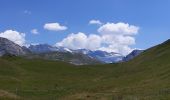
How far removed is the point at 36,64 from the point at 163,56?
5310 cm

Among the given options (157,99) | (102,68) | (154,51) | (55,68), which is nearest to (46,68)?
(55,68)

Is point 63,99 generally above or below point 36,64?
below

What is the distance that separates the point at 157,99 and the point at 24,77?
8391 cm

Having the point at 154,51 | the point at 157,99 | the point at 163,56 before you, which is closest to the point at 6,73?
the point at 163,56

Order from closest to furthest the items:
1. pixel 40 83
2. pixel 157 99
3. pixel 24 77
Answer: pixel 157 99 → pixel 40 83 → pixel 24 77

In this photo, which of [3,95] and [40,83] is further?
[40,83]

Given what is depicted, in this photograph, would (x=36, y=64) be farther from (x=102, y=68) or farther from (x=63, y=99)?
(x=63, y=99)

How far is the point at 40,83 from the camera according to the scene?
118688mm

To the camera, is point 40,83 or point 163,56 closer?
point 40,83

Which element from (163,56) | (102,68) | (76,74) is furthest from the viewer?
(102,68)

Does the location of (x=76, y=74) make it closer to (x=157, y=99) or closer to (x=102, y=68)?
(x=102, y=68)

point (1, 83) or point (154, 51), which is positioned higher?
point (154, 51)

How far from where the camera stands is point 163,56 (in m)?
143

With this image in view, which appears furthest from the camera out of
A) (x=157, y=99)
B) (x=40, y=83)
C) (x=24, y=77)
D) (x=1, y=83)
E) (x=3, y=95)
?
(x=24, y=77)
